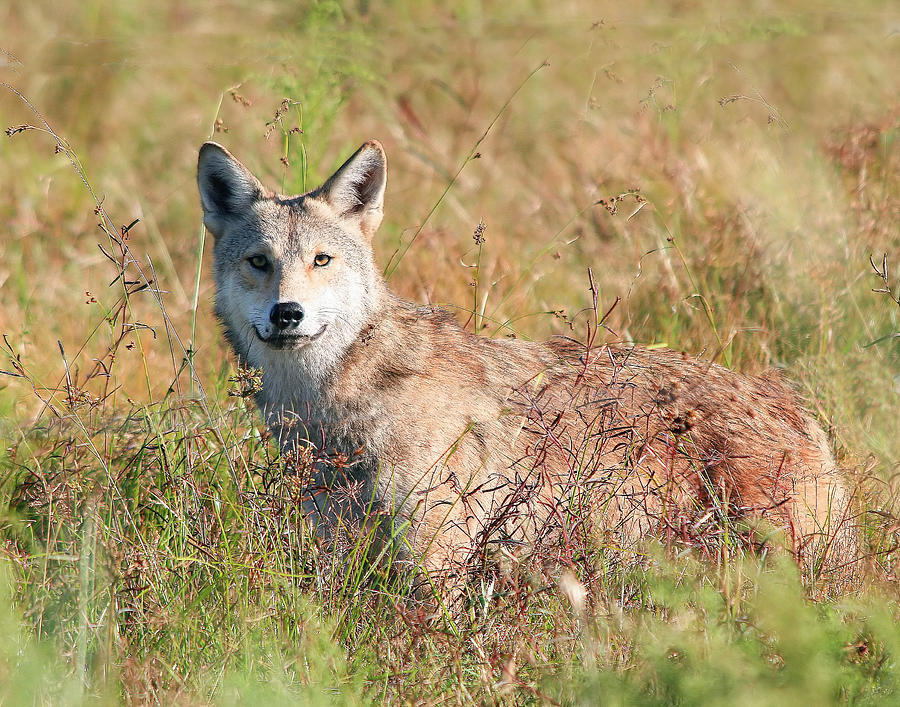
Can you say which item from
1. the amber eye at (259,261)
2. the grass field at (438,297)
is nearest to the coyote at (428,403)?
the amber eye at (259,261)

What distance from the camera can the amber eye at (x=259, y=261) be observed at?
475 cm

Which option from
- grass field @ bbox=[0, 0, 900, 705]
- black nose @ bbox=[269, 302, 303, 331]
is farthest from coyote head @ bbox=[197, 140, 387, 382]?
grass field @ bbox=[0, 0, 900, 705]

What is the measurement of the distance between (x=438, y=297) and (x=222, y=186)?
81.8 inches

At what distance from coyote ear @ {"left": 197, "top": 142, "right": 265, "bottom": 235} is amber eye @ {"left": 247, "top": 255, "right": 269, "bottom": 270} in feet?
1.26

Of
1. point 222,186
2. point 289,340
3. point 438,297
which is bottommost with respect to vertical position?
point 438,297

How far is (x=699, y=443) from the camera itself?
4.78m

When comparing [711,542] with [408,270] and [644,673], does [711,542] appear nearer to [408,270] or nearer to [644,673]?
[644,673]

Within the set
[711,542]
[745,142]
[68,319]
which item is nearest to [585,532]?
[711,542]

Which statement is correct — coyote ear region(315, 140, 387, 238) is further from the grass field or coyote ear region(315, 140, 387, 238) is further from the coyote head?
the grass field

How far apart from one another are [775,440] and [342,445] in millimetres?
2064

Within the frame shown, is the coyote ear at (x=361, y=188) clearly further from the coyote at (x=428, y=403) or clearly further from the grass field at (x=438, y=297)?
the grass field at (x=438, y=297)

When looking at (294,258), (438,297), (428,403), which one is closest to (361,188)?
(294,258)

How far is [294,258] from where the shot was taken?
185 inches

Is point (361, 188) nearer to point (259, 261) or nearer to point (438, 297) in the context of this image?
point (259, 261)
